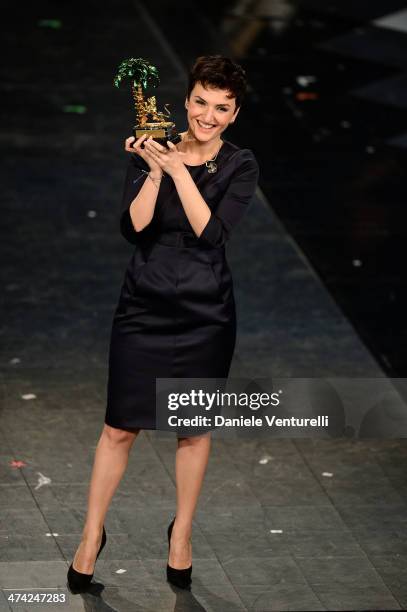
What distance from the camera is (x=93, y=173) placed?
9.45 meters

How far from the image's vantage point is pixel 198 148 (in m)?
4.84

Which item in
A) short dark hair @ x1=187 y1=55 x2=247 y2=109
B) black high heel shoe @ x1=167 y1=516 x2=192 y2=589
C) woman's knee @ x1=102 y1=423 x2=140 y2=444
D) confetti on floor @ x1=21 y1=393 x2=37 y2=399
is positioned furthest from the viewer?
confetti on floor @ x1=21 y1=393 x2=37 y2=399

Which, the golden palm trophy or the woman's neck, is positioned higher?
the golden palm trophy

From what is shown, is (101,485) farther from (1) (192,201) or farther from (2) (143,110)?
(2) (143,110)

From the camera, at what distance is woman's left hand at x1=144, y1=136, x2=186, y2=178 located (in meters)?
4.57

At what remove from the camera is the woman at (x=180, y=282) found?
4.73m

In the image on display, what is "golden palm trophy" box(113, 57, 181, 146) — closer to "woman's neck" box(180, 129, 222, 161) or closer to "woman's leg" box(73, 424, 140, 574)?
"woman's neck" box(180, 129, 222, 161)

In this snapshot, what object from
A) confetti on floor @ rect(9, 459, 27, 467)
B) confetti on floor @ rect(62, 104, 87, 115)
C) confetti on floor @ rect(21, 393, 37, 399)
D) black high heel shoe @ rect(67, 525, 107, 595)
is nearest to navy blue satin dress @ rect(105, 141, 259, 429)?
black high heel shoe @ rect(67, 525, 107, 595)

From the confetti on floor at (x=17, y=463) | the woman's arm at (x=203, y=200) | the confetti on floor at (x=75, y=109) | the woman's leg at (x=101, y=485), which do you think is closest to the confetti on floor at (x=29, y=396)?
the confetti on floor at (x=17, y=463)

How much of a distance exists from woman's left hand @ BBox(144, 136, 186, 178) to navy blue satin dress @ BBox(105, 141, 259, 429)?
177 millimetres

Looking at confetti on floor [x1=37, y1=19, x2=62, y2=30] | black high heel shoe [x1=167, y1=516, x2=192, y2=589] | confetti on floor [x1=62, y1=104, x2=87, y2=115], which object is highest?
black high heel shoe [x1=167, y1=516, x2=192, y2=589]

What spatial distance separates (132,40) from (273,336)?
5179 mm

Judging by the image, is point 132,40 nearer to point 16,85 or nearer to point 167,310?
point 16,85

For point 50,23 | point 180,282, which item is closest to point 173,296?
point 180,282
